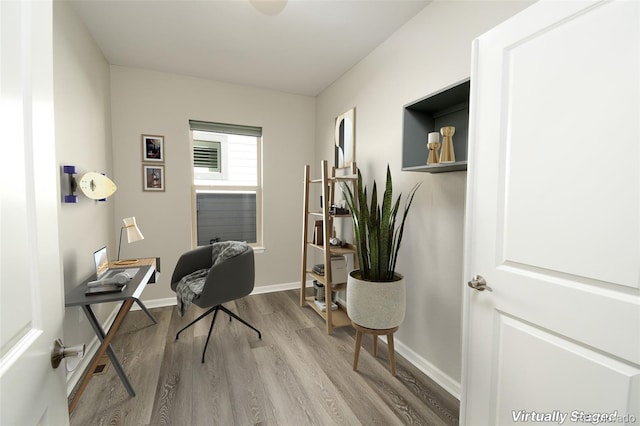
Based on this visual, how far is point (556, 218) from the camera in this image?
3.21 ft

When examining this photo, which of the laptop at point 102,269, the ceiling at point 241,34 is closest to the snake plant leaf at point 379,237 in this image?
the ceiling at point 241,34

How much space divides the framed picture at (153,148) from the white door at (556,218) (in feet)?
10.0

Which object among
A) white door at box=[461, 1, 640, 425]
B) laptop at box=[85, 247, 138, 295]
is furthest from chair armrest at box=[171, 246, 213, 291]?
white door at box=[461, 1, 640, 425]

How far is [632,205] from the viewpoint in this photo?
81cm

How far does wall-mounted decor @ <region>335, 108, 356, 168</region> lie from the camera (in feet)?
9.45

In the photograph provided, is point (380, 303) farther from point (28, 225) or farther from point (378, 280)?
point (28, 225)

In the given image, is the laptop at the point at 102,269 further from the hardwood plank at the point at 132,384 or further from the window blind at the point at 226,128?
the window blind at the point at 226,128

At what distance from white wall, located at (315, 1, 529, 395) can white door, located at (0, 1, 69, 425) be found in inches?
62.1

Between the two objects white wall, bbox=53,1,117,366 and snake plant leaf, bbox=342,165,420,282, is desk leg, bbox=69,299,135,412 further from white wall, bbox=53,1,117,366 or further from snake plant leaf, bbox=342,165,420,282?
snake plant leaf, bbox=342,165,420,282

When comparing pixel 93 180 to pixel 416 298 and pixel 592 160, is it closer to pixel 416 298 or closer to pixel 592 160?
pixel 416 298

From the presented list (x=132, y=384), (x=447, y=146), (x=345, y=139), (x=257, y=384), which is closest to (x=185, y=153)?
(x=345, y=139)

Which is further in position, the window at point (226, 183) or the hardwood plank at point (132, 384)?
the window at point (226, 183)

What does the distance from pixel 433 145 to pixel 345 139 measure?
1.47 meters

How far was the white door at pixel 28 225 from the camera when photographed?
50cm
